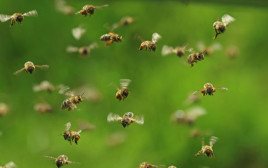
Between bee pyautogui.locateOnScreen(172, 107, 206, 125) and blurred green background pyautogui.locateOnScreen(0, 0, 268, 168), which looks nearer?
bee pyautogui.locateOnScreen(172, 107, 206, 125)

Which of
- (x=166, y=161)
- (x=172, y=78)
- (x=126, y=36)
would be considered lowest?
(x=166, y=161)

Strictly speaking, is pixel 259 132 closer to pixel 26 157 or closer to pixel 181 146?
pixel 181 146

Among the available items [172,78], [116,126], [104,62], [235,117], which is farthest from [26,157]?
[235,117]

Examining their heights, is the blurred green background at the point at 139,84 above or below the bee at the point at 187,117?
above

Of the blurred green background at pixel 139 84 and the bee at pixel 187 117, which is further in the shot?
the blurred green background at pixel 139 84

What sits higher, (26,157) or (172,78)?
(172,78)

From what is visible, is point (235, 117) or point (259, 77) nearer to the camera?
point (235, 117)

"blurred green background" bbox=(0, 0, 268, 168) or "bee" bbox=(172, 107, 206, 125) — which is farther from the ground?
"blurred green background" bbox=(0, 0, 268, 168)

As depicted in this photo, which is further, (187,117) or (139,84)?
(139,84)
